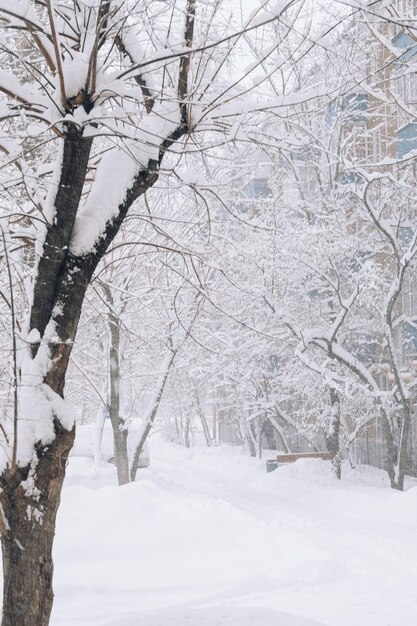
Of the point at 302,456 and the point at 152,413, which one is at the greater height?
the point at 152,413

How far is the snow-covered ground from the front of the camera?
7723 mm

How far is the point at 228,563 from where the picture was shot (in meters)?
9.73

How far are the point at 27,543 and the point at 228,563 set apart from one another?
6143 mm

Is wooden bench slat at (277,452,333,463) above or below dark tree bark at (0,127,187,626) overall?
below

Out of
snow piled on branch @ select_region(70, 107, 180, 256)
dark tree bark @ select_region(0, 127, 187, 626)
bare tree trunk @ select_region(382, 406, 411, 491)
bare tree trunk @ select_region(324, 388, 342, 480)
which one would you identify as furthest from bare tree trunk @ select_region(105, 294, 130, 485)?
dark tree bark @ select_region(0, 127, 187, 626)

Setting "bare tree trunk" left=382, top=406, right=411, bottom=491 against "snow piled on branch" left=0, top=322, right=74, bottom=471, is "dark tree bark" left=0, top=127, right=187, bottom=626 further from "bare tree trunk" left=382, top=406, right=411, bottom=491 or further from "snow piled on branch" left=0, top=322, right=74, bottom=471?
"bare tree trunk" left=382, top=406, right=411, bottom=491

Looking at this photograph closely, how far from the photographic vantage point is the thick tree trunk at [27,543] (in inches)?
160

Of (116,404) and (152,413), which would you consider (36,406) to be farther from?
(152,413)

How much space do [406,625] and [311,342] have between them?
39.6 ft

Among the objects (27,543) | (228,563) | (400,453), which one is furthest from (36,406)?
(400,453)

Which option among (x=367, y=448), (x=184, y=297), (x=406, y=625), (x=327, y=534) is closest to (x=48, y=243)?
(x=406, y=625)

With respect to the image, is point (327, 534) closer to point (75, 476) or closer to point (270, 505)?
point (270, 505)

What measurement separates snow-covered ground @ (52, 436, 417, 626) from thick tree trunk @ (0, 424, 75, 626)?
2016mm

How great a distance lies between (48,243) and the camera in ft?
14.4
